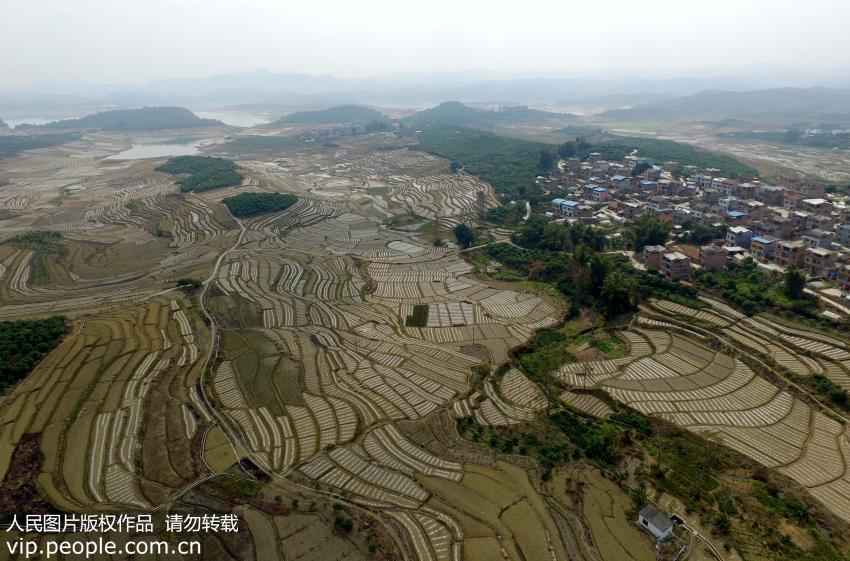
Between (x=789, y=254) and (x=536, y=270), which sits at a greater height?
(x=789, y=254)

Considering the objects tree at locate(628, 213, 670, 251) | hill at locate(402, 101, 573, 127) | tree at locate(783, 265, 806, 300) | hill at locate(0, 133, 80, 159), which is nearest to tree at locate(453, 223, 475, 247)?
tree at locate(628, 213, 670, 251)

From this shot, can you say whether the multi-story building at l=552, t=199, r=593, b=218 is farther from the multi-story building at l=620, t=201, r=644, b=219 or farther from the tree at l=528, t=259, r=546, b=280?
the tree at l=528, t=259, r=546, b=280

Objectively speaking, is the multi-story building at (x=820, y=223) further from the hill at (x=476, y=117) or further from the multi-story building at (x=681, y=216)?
the hill at (x=476, y=117)

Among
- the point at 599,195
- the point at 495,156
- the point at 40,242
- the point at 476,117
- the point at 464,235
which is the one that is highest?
the point at 476,117

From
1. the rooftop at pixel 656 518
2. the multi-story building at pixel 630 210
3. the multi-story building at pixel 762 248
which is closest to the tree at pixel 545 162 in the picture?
the multi-story building at pixel 630 210

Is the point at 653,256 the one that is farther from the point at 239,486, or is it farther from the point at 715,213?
the point at 239,486

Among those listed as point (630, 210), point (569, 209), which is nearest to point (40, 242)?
point (569, 209)
